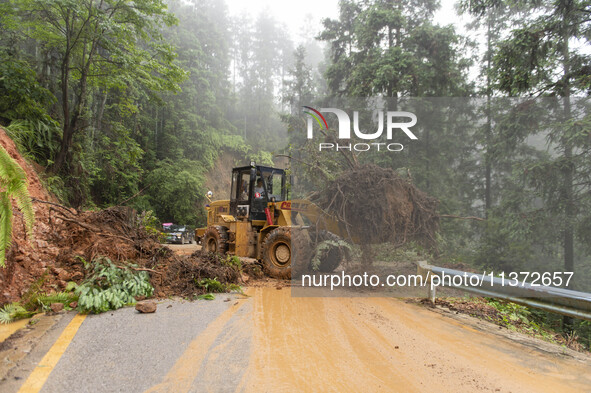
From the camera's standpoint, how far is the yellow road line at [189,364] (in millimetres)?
2863

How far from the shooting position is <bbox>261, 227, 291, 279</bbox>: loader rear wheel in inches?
337

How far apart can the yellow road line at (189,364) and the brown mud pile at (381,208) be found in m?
4.00

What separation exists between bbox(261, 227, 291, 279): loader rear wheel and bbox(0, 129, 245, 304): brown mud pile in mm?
1166

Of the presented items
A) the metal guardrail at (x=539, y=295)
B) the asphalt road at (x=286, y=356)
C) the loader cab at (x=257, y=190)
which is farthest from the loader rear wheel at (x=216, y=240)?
the metal guardrail at (x=539, y=295)

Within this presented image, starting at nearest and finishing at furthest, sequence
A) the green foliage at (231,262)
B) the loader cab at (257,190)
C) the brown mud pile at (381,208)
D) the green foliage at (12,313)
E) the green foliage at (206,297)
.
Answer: the green foliage at (12,313), the green foliage at (206,297), the brown mud pile at (381,208), the green foliage at (231,262), the loader cab at (257,190)

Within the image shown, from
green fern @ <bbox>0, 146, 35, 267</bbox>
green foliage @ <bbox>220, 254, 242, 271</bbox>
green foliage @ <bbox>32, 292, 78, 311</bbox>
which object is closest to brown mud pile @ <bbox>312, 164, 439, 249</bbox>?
green foliage @ <bbox>220, 254, 242, 271</bbox>

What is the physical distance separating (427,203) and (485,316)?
2.85 meters

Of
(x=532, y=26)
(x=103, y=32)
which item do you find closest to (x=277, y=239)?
(x=103, y=32)

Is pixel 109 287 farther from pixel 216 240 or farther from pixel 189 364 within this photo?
pixel 216 240

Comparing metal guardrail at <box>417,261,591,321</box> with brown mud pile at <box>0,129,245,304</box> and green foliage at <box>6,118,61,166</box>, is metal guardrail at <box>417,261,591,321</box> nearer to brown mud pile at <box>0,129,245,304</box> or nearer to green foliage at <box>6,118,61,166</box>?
brown mud pile at <box>0,129,245,304</box>

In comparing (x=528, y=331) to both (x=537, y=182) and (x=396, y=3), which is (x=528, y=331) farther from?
(x=396, y=3)

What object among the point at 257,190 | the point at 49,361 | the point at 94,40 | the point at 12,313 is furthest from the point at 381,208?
the point at 94,40

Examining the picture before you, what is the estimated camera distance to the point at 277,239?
8.76m

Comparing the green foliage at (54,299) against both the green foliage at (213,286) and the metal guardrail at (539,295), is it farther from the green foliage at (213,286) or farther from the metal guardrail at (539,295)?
the metal guardrail at (539,295)
